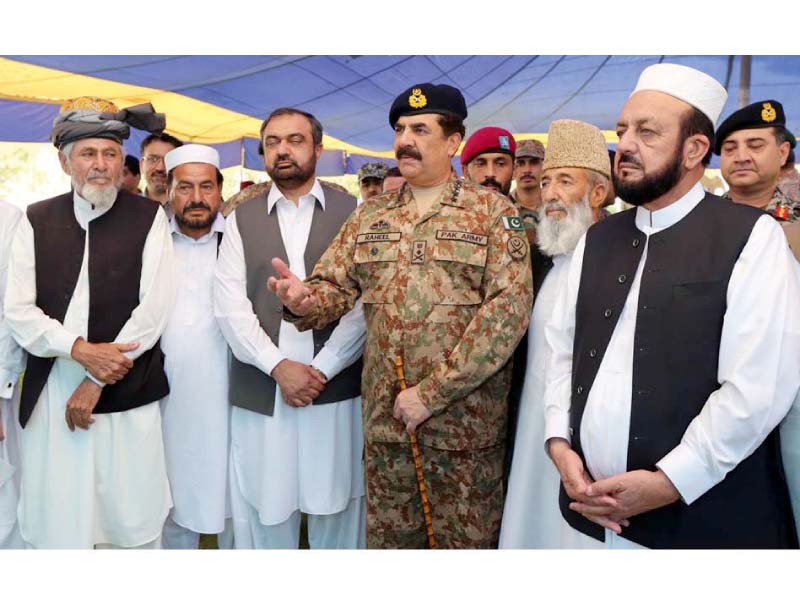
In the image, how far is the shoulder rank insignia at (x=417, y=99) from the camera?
2.86m

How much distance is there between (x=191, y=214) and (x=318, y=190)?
649mm

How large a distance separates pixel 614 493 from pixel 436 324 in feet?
3.51

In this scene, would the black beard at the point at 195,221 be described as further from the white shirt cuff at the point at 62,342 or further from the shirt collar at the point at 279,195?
the white shirt cuff at the point at 62,342

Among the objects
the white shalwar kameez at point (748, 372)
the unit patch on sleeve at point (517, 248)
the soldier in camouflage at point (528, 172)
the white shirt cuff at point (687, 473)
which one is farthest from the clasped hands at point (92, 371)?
the soldier in camouflage at point (528, 172)

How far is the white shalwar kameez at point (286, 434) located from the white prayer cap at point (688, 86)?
1677 mm

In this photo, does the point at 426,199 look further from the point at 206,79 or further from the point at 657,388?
the point at 206,79

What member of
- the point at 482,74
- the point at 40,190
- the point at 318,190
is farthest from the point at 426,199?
the point at 40,190

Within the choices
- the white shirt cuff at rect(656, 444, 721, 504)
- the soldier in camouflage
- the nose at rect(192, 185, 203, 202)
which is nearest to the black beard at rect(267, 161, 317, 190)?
the nose at rect(192, 185, 203, 202)

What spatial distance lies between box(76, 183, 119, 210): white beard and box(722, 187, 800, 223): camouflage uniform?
2.99 meters

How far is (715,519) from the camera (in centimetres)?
189

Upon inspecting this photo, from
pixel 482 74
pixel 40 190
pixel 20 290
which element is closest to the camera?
pixel 20 290

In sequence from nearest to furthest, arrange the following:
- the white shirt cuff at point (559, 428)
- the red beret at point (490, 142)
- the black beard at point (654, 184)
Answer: the black beard at point (654, 184) → the white shirt cuff at point (559, 428) → the red beret at point (490, 142)

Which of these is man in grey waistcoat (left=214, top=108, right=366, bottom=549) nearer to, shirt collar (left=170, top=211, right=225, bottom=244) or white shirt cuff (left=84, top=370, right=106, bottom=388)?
shirt collar (left=170, top=211, right=225, bottom=244)

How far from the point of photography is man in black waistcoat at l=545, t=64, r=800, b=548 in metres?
1.80
